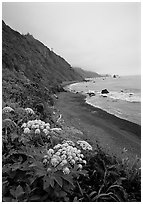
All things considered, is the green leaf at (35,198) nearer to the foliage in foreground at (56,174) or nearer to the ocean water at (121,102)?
the foliage in foreground at (56,174)

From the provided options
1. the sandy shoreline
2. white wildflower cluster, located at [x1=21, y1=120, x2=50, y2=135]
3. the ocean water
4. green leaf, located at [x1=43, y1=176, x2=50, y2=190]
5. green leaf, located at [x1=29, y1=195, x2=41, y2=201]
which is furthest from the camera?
the ocean water

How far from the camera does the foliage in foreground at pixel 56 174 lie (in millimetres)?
3250

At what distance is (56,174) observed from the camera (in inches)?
129

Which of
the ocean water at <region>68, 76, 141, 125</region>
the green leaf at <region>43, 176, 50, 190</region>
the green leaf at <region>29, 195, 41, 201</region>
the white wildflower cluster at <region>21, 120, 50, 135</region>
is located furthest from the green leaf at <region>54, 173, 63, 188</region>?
the ocean water at <region>68, 76, 141, 125</region>

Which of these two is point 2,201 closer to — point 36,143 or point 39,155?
point 39,155

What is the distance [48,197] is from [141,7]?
3848 mm

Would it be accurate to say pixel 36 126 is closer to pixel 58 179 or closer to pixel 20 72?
pixel 58 179

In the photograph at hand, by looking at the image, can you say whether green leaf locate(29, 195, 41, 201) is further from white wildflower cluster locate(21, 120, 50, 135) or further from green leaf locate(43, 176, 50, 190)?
white wildflower cluster locate(21, 120, 50, 135)

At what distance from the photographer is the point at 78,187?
3861 millimetres

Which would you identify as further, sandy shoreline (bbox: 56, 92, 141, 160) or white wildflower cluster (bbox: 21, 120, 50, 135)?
sandy shoreline (bbox: 56, 92, 141, 160)

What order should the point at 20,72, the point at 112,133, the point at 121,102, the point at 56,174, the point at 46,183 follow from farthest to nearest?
the point at 121,102 < the point at 20,72 < the point at 112,133 < the point at 56,174 < the point at 46,183

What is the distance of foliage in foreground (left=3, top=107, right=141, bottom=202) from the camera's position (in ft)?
10.7

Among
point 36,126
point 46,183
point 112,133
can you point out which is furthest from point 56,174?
point 112,133

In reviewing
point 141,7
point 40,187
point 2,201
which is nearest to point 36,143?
point 40,187
